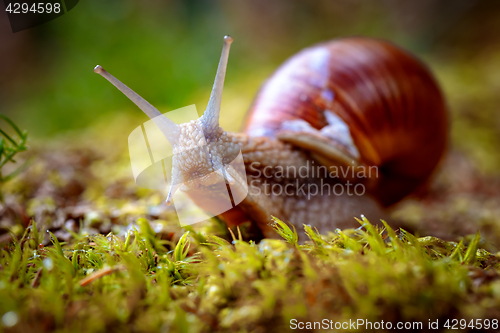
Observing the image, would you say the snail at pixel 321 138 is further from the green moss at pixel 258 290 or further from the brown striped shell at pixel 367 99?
the green moss at pixel 258 290

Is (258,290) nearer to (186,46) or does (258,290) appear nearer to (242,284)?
(242,284)

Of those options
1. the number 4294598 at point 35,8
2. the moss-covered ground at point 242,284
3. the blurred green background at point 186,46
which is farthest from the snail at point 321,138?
the blurred green background at point 186,46

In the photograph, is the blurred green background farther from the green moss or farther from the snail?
the green moss

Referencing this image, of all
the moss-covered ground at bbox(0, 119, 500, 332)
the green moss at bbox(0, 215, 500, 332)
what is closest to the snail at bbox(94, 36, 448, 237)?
the moss-covered ground at bbox(0, 119, 500, 332)

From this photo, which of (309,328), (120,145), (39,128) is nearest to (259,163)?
(309,328)

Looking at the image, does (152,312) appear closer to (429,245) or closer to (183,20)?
(429,245)
